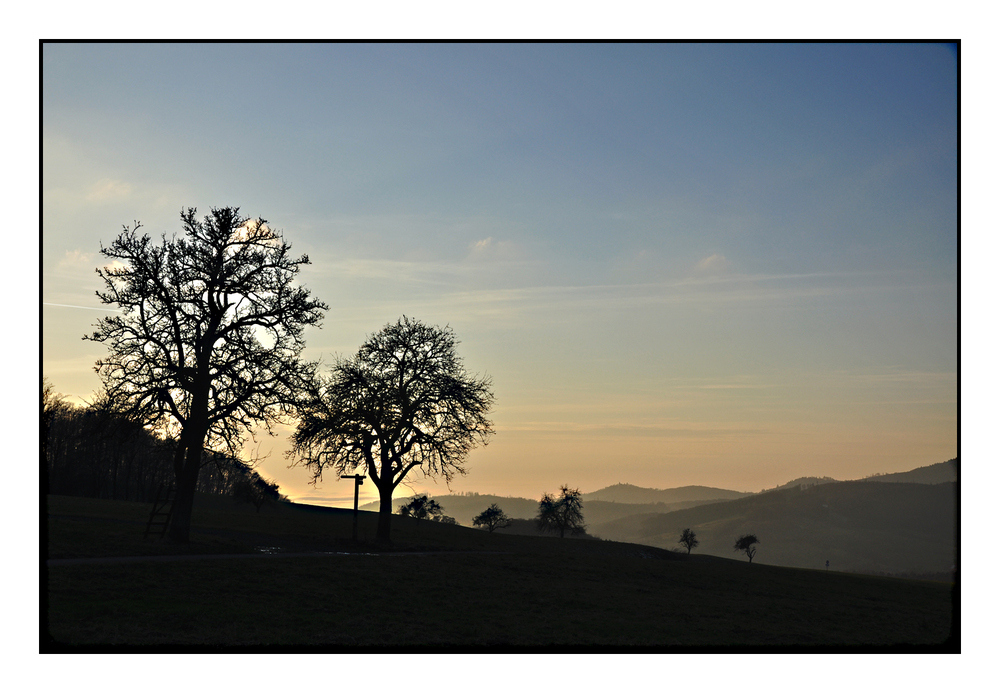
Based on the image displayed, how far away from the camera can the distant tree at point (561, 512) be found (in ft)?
221

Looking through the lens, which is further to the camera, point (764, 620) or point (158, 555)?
point (158, 555)

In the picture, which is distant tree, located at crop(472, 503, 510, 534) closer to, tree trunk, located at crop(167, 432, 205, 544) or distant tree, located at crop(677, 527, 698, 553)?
distant tree, located at crop(677, 527, 698, 553)

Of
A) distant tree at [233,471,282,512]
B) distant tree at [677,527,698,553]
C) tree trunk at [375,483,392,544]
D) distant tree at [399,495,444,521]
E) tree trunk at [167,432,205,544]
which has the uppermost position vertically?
tree trunk at [167,432,205,544]

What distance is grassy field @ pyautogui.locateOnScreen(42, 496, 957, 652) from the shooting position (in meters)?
16.3

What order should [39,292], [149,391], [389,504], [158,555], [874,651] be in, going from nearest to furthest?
[39,292] → [874,651] → [158,555] → [149,391] → [389,504]

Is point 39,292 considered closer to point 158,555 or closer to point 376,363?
point 158,555

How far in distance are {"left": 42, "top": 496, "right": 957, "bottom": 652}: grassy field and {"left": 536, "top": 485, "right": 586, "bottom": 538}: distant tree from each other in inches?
1183

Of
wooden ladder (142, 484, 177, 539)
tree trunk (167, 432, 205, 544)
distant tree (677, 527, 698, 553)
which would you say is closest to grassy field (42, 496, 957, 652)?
wooden ladder (142, 484, 177, 539)

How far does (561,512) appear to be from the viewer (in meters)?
67.4

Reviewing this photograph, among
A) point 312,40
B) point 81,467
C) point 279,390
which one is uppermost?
point 312,40

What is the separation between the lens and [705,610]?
78.5ft

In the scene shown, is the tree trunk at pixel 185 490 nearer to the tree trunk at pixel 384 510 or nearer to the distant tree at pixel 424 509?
the tree trunk at pixel 384 510

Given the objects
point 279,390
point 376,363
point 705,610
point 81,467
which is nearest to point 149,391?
point 279,390

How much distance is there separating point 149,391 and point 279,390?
5.06 meters
